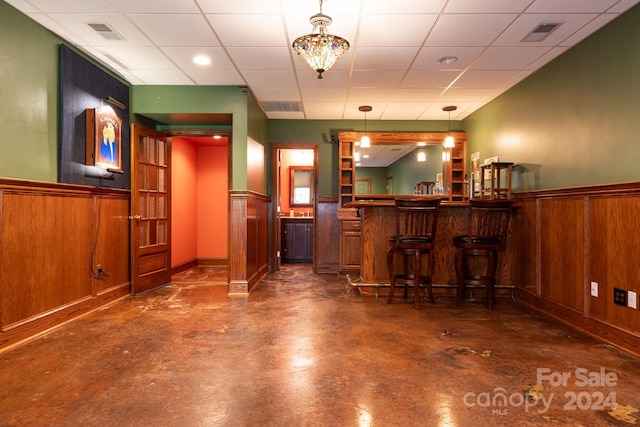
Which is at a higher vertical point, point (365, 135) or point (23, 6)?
point (23, 6)

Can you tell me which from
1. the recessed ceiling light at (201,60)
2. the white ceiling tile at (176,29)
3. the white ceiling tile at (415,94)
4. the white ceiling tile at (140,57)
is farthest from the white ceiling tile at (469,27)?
the white ceiling tile at (140,57)

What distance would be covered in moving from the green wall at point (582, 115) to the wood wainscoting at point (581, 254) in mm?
223

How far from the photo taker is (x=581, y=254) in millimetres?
3350

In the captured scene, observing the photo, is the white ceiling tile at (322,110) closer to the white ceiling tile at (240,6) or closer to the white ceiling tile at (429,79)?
the white ceiling tile at (429,79)

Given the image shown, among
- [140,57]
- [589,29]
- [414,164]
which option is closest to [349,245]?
[414,164]

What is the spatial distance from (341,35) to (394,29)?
501mm

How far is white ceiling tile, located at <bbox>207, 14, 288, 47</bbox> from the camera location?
3121mm

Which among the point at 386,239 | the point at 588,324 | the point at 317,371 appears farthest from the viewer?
the point at 386,239

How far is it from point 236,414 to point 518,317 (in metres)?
3.05

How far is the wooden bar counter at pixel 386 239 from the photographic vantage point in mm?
4406

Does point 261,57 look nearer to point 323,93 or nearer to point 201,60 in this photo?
point 201,60

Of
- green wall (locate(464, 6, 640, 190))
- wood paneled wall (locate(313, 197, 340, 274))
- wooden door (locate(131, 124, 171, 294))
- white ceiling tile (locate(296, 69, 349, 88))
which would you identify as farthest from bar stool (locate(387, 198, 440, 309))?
wooden door (locate(131, 124, 171, 294))

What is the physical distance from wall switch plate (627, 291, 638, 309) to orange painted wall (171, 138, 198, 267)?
597 cm

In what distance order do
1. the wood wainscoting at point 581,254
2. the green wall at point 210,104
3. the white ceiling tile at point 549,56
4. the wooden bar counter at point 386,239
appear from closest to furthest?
the wood wainscoting at point 581,254
the white ceiling tile at point 549,56
the wooden bar counter at point 386,239
the green wall at point 210,104
